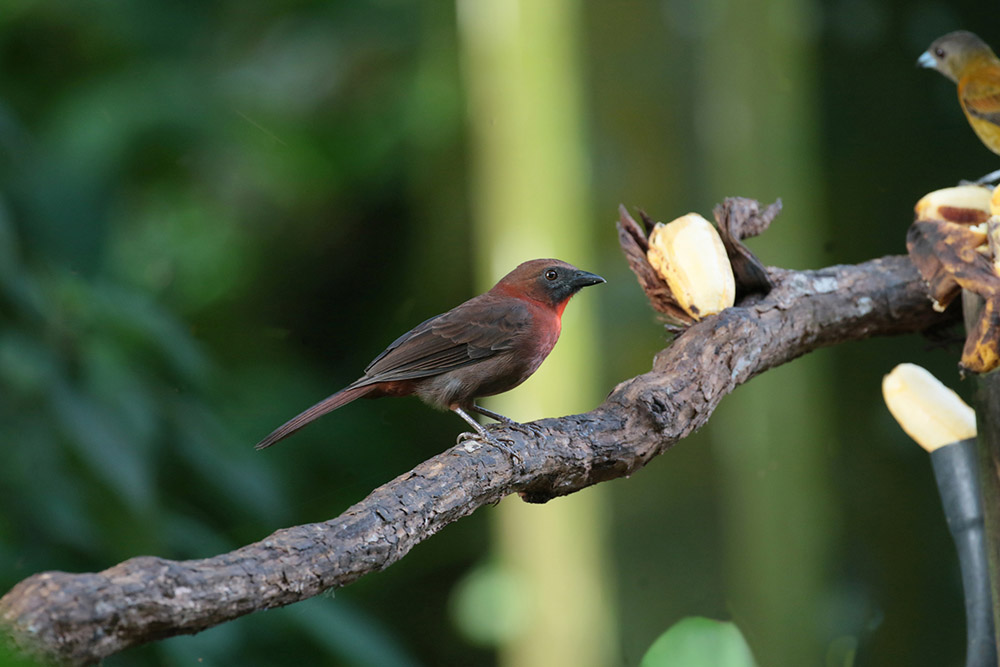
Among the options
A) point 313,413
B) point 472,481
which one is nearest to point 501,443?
point 472,481

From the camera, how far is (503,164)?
294 centimetres

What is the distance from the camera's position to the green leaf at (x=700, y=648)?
2.64 meters

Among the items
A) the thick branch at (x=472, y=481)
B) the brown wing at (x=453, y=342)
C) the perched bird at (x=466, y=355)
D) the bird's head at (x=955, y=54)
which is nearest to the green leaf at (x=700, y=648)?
the thick branch at (x=472, y=481)

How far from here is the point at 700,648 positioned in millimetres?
2650

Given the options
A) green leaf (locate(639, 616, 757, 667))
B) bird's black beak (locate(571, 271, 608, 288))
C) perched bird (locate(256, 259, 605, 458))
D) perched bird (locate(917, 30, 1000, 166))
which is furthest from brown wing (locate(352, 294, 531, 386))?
perched bird (locate(917, 30, 1000, 166))

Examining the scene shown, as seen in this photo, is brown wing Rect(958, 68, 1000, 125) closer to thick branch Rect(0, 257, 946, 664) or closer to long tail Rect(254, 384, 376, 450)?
thick branch Rect(0, 257, 946, 664)

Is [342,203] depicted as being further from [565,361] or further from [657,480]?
[657,480]

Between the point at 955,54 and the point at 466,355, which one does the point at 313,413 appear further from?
the point at 955,54

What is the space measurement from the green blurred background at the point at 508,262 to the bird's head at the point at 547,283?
810 millimetres

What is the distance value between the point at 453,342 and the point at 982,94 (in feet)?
5.79

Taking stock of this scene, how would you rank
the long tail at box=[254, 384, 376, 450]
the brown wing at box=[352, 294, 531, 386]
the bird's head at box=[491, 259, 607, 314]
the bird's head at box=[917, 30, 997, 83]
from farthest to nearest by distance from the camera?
the bird's head at box=[917, 30, 997, 83] < the bird's head at box=[491, 259, 607, 314] < the brown wing at box=[352, 294, 531, 386] < the long tail at box=[254, 384, 376, 450]

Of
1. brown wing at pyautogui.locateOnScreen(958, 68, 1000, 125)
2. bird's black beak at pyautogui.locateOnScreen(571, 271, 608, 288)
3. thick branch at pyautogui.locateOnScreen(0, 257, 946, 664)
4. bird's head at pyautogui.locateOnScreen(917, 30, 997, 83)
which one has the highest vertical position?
bird's head at pyautogui.locateOnScreen(917, 30, 997, 83)

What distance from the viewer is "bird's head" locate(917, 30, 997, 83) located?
2.71 m

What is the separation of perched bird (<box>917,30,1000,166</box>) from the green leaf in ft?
4.95
